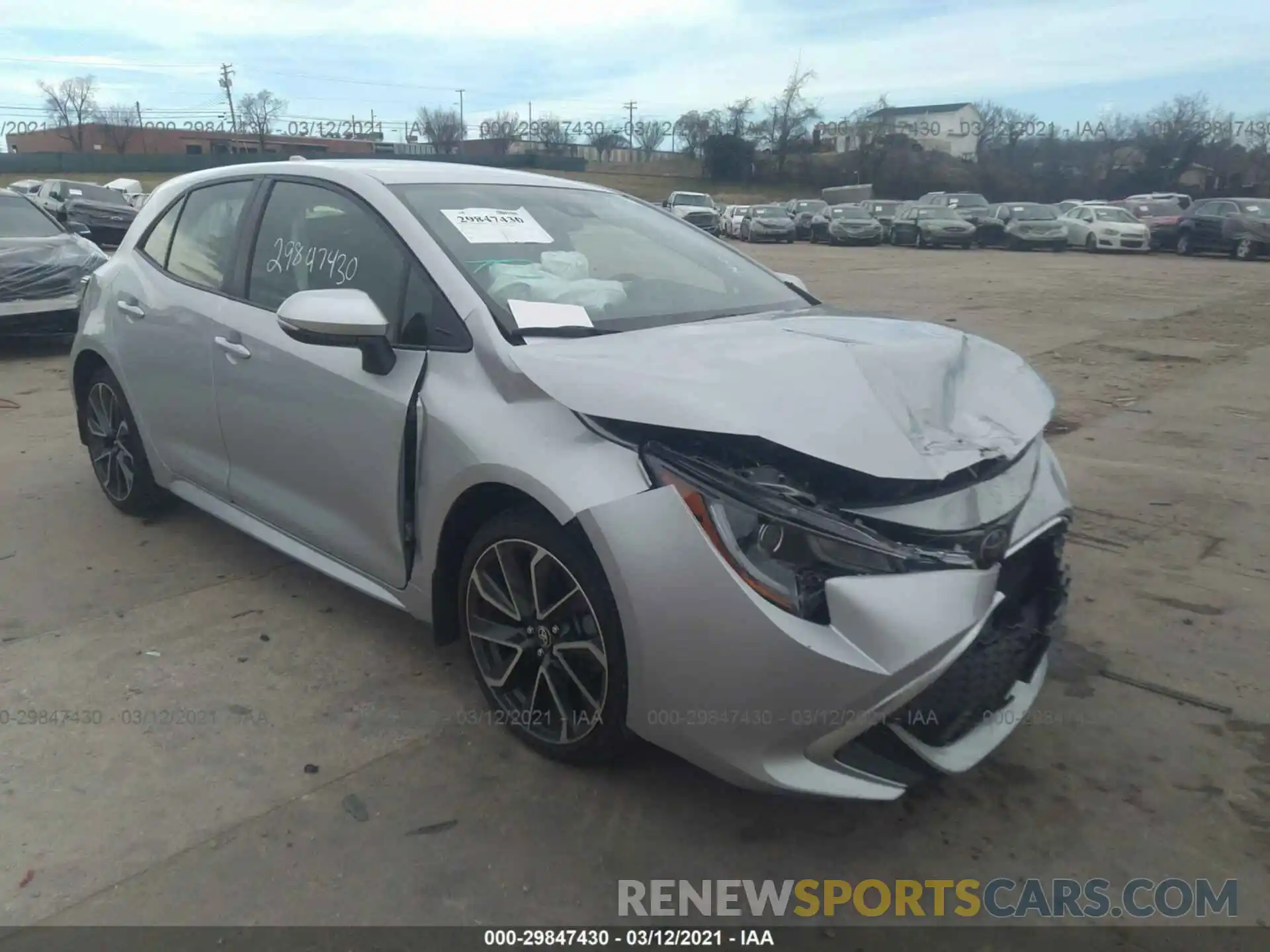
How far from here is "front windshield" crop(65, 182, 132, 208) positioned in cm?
2180

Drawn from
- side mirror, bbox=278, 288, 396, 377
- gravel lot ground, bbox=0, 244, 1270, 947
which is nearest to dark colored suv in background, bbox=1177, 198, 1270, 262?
gravel lot ground, bbox=0, 244, 1270, 947

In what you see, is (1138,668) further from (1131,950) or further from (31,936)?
(31,936)

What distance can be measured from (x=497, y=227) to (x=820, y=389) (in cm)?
138

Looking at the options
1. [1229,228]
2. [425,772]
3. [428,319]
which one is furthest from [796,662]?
[1229,228]

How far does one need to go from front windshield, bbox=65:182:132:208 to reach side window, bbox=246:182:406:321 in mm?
21596

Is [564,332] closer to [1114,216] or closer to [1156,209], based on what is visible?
[1114,216]

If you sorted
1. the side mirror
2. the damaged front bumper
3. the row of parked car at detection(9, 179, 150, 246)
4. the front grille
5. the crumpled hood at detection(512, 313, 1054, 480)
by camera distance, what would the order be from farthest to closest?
the row of parked car at detection(9, 179, 150, 246) < the side mirror < the front grille < the crumpled hood at detection(512, 313, 1054, 480) < the damaged front bumper

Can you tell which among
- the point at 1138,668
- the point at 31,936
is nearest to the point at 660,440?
the point at 31,936

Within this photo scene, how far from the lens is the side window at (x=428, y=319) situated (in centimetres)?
292

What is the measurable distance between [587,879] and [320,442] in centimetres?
166

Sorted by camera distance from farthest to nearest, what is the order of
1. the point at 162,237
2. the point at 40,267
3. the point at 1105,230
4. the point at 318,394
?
the point at 1105,230 → the point at 40,267 → the point at 162,237 → the point at 318,394

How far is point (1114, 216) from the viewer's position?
91.7 feet

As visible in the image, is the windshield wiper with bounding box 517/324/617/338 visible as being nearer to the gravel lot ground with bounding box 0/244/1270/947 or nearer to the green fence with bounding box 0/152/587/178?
the gravel lot ground with bounding box 0/244/1270/947

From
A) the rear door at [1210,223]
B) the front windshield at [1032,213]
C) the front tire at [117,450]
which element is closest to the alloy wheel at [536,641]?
the front tire at [117,450]
